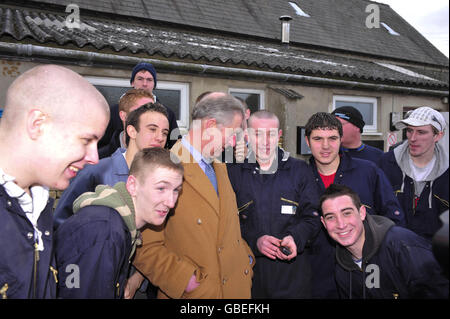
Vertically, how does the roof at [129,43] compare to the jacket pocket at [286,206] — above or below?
above

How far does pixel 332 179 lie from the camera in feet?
9.56

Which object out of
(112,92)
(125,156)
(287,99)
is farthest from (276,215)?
(287,99)

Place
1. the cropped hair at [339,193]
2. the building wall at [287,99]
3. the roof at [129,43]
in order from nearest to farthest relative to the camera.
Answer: the cropped hair at [339,193] → the roof at [129,43] → the building wall at [287,99]

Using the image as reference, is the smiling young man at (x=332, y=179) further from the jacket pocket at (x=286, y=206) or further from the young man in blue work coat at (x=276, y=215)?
the jacket pocket at (x=286, y=206)

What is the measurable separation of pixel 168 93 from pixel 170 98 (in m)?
0.10

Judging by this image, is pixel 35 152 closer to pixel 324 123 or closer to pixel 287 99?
pixel 324 123

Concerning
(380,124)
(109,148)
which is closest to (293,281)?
(109,148)

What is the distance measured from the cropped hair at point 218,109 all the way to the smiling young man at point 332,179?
3.01 feet

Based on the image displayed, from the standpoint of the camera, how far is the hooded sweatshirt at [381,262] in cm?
186

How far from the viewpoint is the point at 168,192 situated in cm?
196

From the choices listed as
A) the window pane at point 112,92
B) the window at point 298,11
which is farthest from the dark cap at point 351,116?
the window at point 298,11
